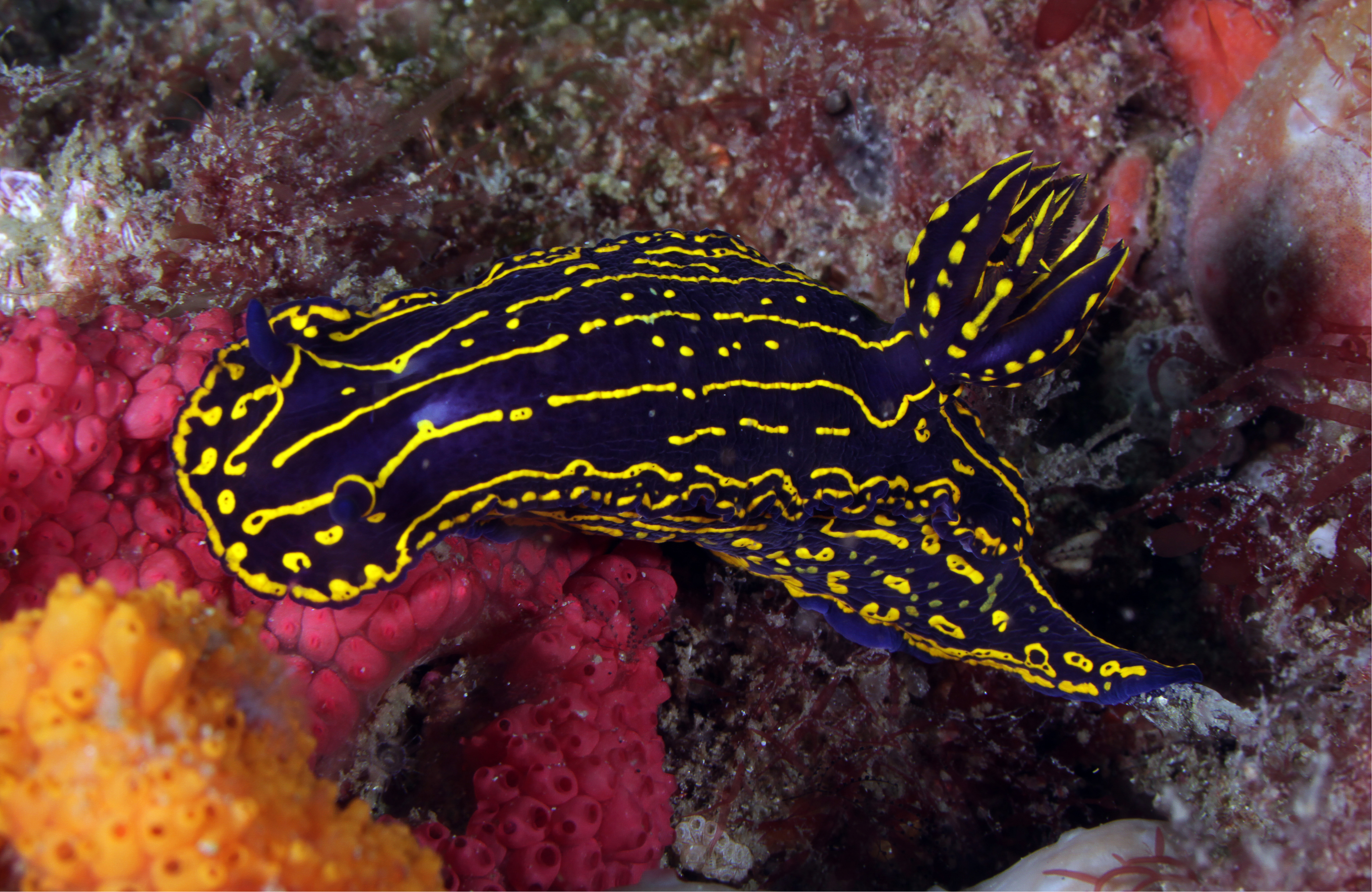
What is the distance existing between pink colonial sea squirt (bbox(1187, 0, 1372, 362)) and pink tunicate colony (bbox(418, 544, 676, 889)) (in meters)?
3.31

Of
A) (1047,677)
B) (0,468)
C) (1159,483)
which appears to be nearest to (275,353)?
(0,468)

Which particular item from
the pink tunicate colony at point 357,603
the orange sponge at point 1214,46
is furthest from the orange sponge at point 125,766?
the orange sponge at point 1214,46

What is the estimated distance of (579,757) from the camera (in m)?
2.84

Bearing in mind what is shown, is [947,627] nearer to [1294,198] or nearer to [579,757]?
[579,757]

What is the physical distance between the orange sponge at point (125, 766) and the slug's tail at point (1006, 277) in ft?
8.30

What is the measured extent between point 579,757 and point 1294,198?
410 cm

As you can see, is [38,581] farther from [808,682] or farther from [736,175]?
[736,175]

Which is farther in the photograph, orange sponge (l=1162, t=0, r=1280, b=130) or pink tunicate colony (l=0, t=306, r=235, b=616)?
orange sponge (l=1162, t=0, r=1280, b=130)

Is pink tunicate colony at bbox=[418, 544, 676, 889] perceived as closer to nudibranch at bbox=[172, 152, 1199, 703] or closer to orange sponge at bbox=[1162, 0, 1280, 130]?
nudibranch at bbox=[172, 152, 1199, 703]

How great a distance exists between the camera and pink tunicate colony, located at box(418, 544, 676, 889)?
2.60 metres

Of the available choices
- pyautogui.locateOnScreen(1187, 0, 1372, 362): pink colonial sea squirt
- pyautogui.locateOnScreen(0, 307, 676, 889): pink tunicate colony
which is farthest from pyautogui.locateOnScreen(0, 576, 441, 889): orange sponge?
pyautogui.locateOnScreen(1187, 0, 1372, 362): pink colonial sea squirt

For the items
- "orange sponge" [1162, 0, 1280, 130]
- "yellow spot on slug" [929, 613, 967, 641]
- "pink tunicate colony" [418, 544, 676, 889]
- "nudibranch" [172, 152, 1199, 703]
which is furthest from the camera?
"orange sponge" [1162, 0, 1280, 130]

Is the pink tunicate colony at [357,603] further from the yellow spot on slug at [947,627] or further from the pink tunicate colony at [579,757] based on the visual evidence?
the yellow spot on slug at [947,627]

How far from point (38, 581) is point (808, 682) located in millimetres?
3143
